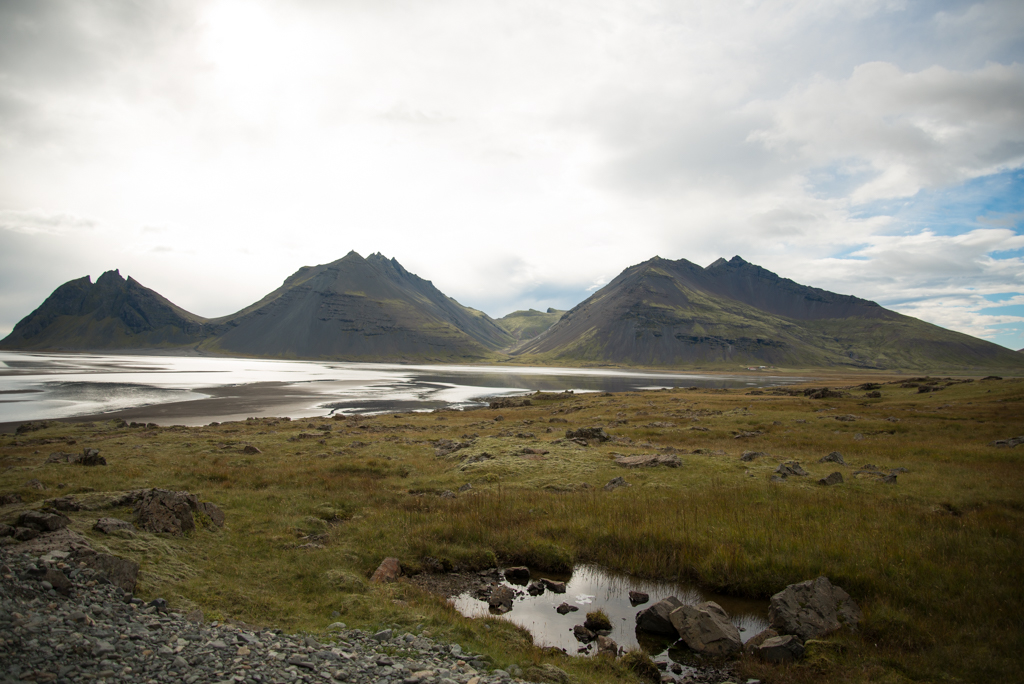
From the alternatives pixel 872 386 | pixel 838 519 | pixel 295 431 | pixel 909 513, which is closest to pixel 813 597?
pixel 838 519

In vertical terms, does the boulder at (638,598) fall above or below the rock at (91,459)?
below

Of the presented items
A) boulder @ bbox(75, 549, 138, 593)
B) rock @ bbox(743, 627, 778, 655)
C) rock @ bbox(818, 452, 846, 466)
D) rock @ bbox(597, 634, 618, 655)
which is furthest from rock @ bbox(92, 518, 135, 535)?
rock @ bbox(818, 452, 846, 466)

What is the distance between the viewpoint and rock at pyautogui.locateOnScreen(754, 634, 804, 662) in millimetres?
10508

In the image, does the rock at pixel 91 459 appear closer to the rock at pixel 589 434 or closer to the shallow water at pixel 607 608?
the shallow water at pixel 607 608

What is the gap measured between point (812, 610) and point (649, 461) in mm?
16057

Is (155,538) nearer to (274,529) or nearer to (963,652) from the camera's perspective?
(274,529)

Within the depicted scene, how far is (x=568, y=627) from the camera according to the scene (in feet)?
40.5

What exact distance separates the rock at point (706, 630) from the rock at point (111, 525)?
16180mm

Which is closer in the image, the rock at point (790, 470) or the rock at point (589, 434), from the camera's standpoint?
the rock at point (790, 470)

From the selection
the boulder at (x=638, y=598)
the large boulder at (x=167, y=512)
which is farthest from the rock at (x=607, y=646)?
the large boulder at (x=167, y=512)

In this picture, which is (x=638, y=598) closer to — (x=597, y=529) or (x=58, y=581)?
(x=597, y=529)

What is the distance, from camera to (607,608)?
13375 mm

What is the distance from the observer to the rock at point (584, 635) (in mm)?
11766

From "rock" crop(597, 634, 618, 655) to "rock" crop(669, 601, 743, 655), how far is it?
1.85m
